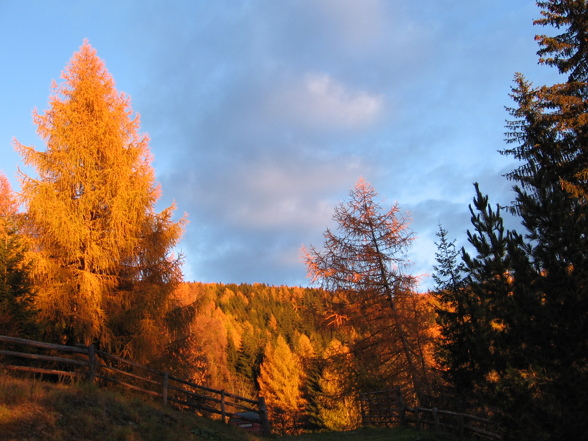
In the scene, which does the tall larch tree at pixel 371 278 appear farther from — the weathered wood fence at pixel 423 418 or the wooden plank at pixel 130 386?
the wooden plank at pixel 130 386

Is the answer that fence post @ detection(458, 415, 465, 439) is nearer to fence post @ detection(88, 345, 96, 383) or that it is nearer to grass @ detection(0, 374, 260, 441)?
grass @ detection(0, 374, 260, 441)

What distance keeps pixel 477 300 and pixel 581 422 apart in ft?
23.0

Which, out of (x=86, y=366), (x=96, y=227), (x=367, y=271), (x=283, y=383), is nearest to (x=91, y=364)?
(x=86, y=366)

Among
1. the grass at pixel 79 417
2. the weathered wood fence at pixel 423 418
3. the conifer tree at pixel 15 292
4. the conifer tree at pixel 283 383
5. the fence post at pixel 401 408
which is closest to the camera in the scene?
the grass at pixel 79 417

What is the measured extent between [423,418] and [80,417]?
41.3 ft

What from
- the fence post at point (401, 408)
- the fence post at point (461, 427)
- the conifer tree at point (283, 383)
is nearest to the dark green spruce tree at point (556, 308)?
the fence post at point (461, 427)

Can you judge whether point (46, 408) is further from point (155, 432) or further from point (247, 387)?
point (247, 387)

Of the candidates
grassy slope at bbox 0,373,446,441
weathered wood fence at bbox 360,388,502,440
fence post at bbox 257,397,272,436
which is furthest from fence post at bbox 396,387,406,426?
grassy slope at bbox 0,373,446,441

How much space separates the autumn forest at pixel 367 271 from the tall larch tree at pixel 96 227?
0.05 m

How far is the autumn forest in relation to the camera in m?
8.57

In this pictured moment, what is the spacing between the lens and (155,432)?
9.83 m

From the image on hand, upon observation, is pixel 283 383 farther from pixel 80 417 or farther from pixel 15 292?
pixel 80 417

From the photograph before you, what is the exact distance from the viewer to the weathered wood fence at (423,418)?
12887 mm

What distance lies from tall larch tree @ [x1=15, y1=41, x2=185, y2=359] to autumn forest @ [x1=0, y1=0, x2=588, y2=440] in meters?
0.05
